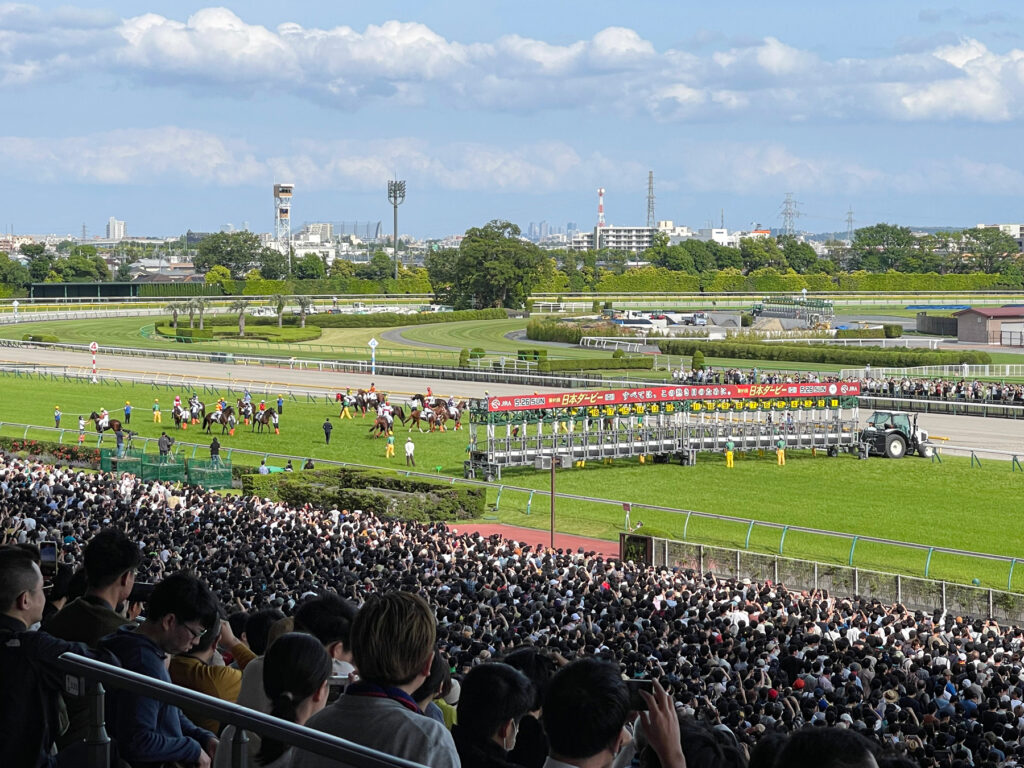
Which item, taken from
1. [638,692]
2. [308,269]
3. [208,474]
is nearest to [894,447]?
[208,474]

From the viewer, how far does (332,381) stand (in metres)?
57.0

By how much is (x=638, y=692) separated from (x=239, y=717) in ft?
3.98

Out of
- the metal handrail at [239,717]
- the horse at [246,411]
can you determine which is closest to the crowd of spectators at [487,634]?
the metal handrail at [239,717]

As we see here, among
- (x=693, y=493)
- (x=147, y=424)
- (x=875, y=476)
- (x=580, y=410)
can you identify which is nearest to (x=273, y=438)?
(x=147, y=424)

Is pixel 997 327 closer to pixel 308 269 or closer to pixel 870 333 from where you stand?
pixel 870 333

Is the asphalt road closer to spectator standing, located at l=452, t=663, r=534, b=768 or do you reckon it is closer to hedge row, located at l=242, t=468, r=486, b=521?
hedge row, located at l=242, t=468, r=486, b=521

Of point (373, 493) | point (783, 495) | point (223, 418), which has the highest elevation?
point (223, 418)

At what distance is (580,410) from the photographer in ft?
120

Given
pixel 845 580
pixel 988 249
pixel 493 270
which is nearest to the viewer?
pixel 845 580

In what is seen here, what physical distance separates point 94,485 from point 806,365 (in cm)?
4890

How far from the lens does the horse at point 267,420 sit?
41.2 m

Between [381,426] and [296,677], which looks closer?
[296,677]

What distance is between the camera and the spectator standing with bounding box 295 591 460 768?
12.6 feet

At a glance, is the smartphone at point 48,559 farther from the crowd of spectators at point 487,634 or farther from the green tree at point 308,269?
the green tree at point 308,269
